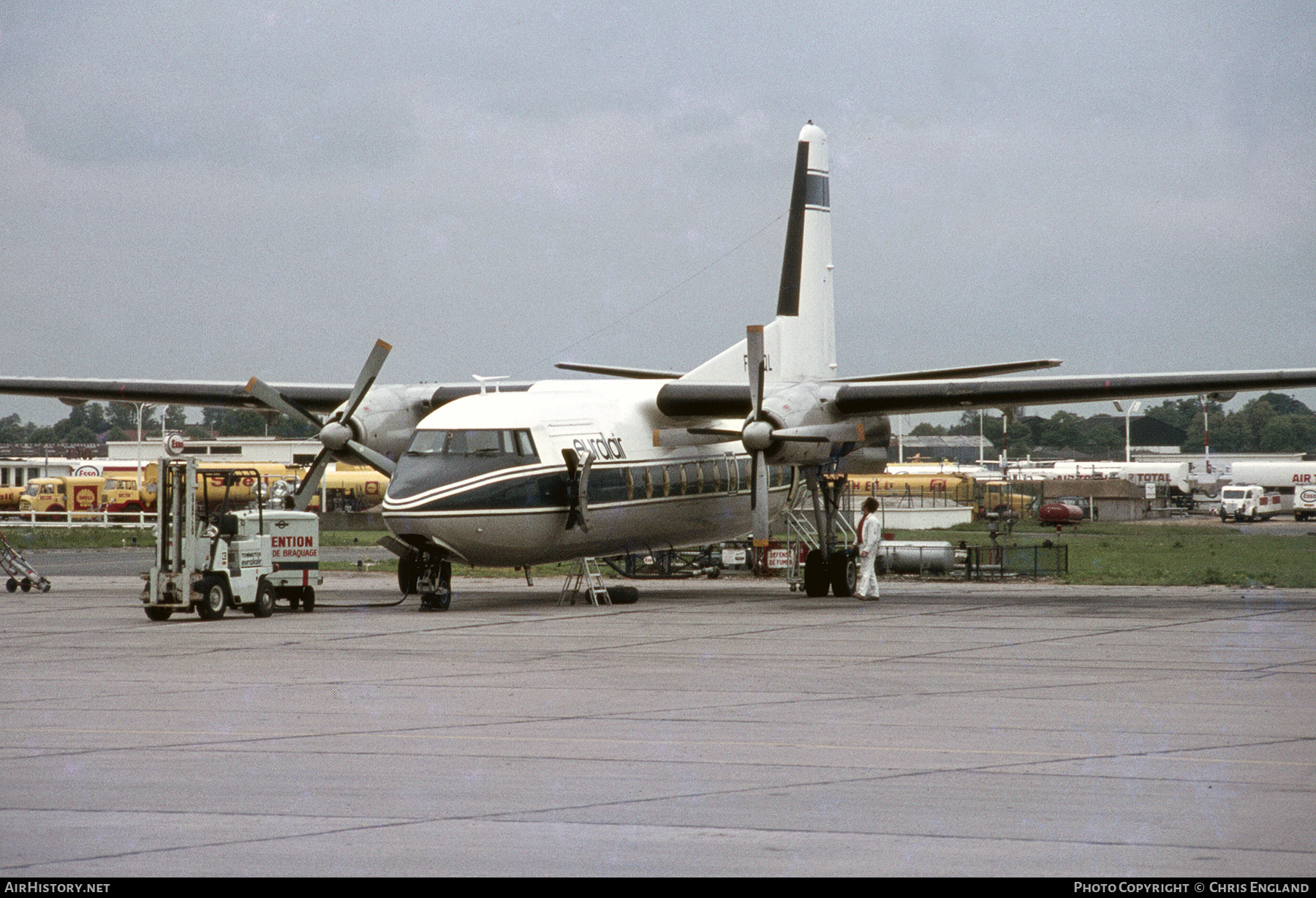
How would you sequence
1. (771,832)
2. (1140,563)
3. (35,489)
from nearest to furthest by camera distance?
(771,832) → (1140,563) → (35,489)

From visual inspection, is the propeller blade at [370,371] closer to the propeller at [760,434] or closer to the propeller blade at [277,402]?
the propeller blade at [277,402]

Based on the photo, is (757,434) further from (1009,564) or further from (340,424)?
(1009,564)

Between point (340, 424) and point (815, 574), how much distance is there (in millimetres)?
9333

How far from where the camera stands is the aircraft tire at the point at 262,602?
2028 cm

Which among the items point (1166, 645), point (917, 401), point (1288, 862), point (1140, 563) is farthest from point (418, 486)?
point (1140, 563)

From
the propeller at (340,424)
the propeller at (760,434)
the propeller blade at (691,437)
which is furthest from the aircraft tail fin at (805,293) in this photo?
the propeller at (340,424)

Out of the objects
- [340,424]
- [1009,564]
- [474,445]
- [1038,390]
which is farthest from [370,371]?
[1009,564]

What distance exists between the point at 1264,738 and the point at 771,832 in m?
4.34

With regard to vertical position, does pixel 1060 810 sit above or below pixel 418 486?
below

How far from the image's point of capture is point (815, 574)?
26.0 meters

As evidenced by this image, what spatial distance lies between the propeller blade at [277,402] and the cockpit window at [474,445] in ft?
14.8

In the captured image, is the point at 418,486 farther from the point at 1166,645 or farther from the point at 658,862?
the point at 658,862

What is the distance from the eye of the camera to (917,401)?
24.2 metres

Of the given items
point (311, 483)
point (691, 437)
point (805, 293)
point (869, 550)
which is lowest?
point (869, 550)
